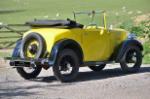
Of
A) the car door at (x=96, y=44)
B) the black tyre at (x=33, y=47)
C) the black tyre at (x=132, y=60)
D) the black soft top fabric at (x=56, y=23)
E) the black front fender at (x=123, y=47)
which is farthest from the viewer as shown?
the black tyre at (x=132, y=60)

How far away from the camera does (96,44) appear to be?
15.1 metres

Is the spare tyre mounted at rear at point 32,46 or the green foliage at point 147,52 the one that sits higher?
the spare tyre mounted at rear at point 32,46

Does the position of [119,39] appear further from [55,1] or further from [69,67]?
[55,1]

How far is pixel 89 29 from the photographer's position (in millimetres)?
14906

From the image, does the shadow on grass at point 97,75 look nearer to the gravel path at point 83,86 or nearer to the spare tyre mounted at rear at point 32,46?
the gravel path at point 83,86

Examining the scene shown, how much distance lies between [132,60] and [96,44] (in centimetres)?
145

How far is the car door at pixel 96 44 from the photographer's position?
14.8 metres

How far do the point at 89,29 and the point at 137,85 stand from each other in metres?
2.24

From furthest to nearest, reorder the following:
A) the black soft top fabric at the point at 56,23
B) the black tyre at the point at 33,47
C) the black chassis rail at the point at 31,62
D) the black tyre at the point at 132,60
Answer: the black tyre at the point at 132,60 < the black soft top fabric at the point at 56,23 < the black tyre at the point at 33,47 < the black chassis rail at the point at 31,62

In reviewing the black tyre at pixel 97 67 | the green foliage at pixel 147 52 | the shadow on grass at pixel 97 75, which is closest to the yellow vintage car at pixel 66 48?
the shadow on grass at pixel 97 75

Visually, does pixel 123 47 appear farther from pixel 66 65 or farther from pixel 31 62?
pixel 31 62

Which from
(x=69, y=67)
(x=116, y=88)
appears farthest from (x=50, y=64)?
(x=116, y=88)

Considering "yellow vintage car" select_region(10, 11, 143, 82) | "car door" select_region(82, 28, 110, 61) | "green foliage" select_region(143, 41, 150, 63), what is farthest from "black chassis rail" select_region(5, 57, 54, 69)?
"green foliage" select_region(143, 41, 150, 63)

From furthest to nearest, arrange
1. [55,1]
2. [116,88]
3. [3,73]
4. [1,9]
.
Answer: [55,1] → [1,9] → [3,73] → [116,88]
